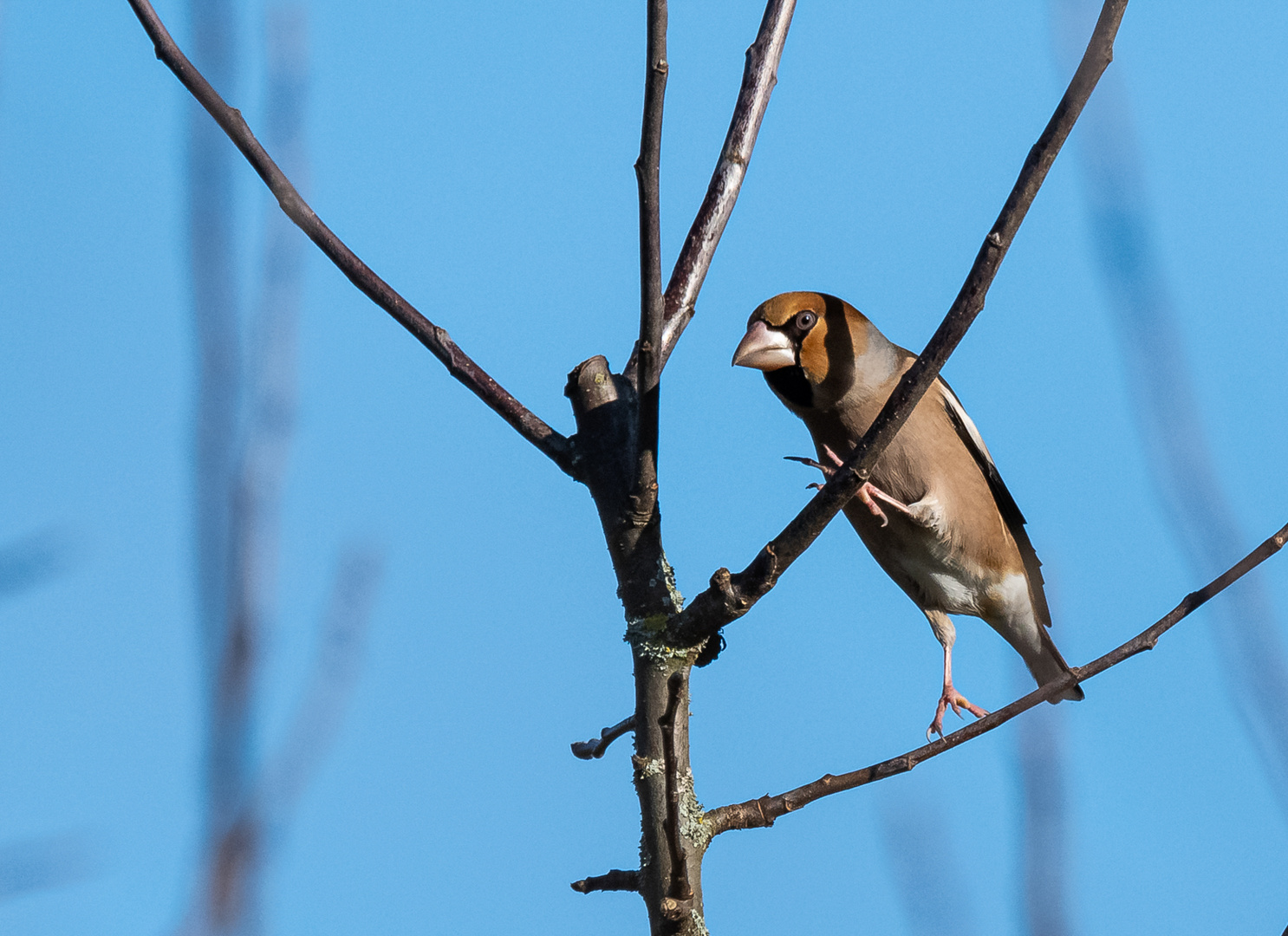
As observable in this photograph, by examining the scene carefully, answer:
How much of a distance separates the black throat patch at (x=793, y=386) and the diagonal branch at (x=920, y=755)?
2189 millimetres

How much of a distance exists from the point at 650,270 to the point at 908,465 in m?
2.42

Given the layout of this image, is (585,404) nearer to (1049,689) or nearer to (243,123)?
(243,123)

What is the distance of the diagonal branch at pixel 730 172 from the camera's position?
2871 mm

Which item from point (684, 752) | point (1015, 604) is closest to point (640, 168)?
point (684, 752)

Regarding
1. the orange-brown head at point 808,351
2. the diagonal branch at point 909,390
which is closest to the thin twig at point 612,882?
the diagonal branch at point 909,390

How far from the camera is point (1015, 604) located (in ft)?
15.6

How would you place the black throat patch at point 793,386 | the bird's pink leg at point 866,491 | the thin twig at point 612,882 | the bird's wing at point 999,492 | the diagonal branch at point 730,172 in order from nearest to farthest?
the thin twig at point 612,882
the bird's pink leg at point 866,491
the diagonal branch at point 730,172
the black throat patch at point 793,386
the bird's wing at point 999,492

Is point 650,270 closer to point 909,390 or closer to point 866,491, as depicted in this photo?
point 909,390

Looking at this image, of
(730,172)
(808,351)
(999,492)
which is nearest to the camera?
(730,172)

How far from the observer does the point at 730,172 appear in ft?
9.81

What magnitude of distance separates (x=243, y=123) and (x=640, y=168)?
702 millimetres

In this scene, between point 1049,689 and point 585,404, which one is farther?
point 585,404

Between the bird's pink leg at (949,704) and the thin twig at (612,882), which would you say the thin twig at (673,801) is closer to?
the thin twig at (612,882)

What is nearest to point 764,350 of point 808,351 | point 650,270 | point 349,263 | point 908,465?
point 808,351
